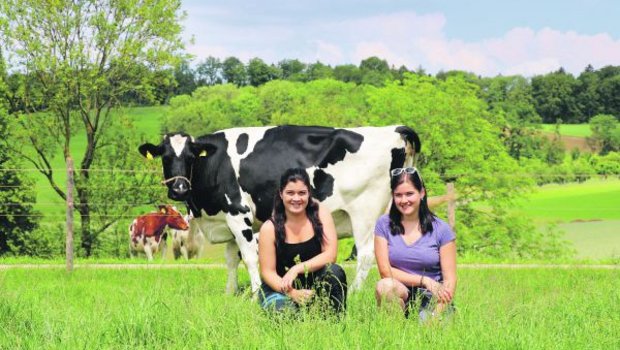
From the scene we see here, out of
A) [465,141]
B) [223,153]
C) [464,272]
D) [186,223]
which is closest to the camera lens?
[223,153]

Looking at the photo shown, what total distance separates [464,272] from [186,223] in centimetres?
1064

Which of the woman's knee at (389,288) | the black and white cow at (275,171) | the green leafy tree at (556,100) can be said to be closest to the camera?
the woman's knee at (389,288)

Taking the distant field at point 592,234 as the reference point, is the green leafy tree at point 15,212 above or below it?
above

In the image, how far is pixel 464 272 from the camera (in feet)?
41.9

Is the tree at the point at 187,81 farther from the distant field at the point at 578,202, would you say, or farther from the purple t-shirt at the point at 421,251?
the purple t-shirt at the point at 421,251

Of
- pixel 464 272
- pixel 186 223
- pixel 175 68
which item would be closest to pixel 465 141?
pixel 175 68

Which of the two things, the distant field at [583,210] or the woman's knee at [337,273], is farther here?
the distant field at [583,210]

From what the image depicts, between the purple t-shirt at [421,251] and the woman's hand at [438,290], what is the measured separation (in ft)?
0.42

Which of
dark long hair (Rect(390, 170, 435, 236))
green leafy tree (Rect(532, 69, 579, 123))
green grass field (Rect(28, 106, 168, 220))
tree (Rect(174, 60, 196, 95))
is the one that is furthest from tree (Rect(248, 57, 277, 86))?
dark long hair (Rect(390, 170, 435, 236))

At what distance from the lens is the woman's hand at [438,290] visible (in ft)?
19.0

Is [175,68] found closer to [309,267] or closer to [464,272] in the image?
[464,272]

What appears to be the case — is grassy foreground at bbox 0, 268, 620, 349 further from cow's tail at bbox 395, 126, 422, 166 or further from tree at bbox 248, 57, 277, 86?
tree at bbox 248, 57, 277, 86

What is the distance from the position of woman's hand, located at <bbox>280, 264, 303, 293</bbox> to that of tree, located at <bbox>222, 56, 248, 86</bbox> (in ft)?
463

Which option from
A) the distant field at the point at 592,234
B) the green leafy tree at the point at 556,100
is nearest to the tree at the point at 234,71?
the green leafy tree at the point at 556,100
